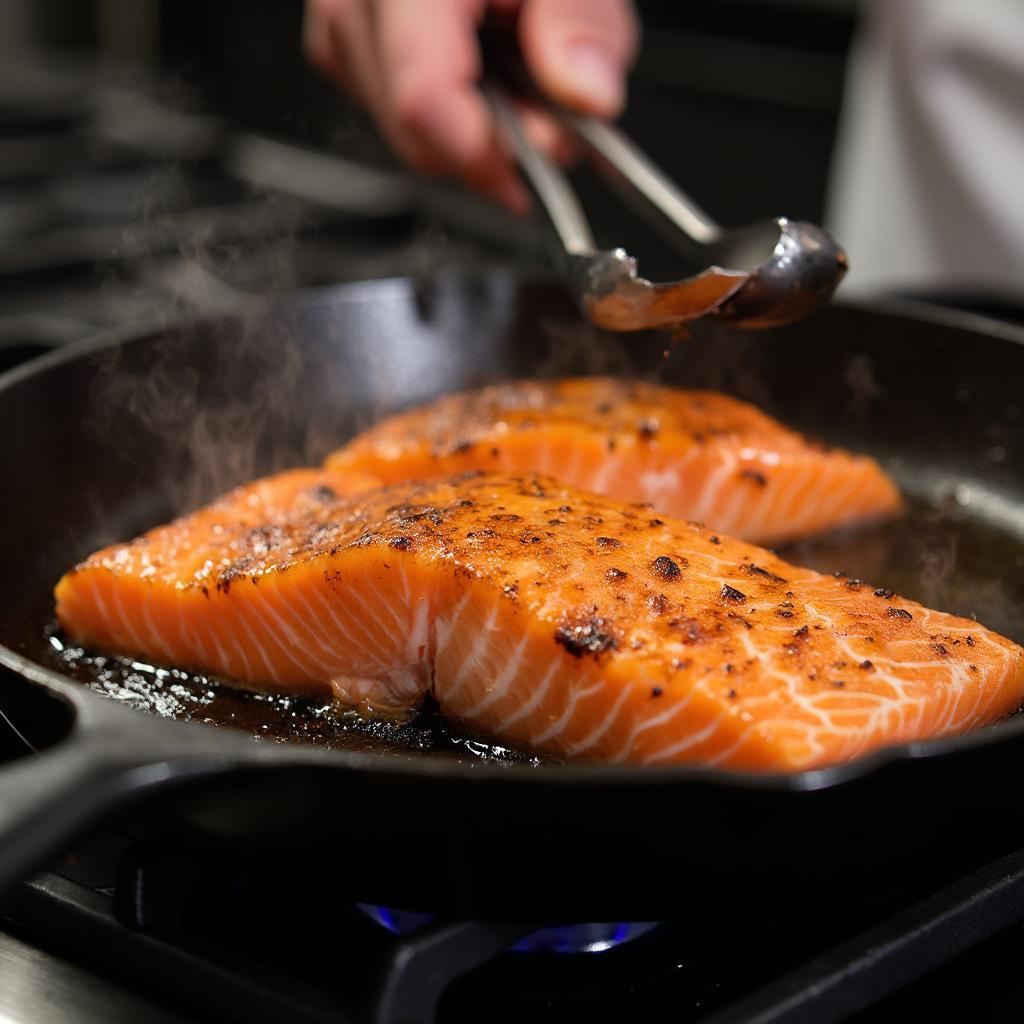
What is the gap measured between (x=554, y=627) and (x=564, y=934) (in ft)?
1.20

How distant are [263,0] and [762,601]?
614 centimetres

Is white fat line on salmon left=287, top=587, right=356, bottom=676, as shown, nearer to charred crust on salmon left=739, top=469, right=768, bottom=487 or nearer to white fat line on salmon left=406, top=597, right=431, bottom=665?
white fat line on salmon left=406, top=597, right=431, bottom=665

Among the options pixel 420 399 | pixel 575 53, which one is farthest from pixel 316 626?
pixel 575 53

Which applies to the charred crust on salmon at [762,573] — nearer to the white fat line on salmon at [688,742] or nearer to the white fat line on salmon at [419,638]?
the white fat line on salmon at [688,742]

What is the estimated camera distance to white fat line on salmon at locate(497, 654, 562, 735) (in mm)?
1565

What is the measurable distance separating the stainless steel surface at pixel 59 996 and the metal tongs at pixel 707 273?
4.12 feet

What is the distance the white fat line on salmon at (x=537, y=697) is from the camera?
1.57 metres

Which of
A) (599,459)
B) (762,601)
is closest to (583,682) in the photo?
(762,601)

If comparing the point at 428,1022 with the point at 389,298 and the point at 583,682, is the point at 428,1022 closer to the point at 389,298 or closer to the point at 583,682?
the point at 583,682

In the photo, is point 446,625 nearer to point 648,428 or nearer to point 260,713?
point 260,713

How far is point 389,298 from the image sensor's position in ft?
8.83

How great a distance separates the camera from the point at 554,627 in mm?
1555

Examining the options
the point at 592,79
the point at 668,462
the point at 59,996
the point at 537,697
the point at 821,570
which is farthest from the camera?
the point at 592,79

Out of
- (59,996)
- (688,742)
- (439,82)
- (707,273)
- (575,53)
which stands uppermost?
(575,53)
